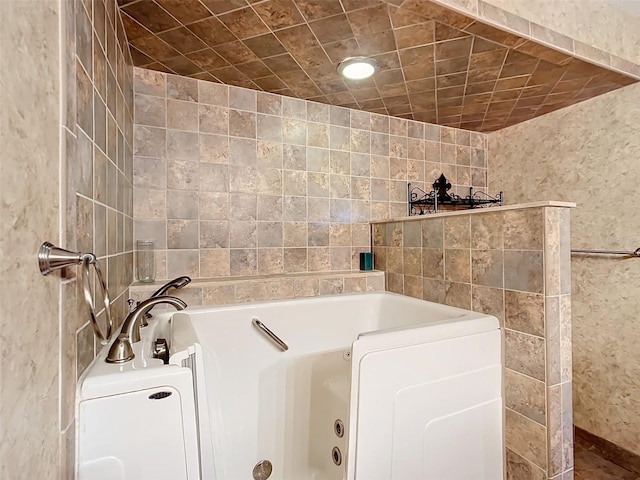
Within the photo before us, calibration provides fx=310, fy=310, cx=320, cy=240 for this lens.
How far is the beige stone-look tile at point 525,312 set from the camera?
47.1 inches

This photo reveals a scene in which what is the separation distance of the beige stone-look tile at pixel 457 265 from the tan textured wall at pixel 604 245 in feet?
3.23

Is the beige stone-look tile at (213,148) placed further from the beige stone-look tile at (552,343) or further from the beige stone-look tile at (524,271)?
the beige stone-look tile at (552,343)

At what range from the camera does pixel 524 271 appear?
1253 millimetres

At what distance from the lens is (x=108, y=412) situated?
2.37 ft

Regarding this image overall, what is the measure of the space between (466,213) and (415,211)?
96 centimetres

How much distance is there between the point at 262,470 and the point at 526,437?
1115 mm

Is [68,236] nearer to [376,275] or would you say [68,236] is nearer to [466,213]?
[466,213]

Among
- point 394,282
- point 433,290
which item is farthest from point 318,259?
point 433,290

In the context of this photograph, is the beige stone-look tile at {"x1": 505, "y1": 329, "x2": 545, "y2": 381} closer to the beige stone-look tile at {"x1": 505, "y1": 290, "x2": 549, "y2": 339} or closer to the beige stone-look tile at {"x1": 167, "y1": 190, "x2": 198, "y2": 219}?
the beige stone-look tile at {"x1": 505, "y1": 290, "x2": 549, "y2": 339}

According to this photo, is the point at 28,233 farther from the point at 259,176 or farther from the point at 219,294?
the point at 259,176

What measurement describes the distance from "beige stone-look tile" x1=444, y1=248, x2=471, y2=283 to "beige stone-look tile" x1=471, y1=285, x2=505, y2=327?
72mm

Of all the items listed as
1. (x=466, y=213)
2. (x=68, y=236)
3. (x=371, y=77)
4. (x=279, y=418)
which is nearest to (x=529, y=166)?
(x=466, y=213)

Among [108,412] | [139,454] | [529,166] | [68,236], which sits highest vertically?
[529,166]

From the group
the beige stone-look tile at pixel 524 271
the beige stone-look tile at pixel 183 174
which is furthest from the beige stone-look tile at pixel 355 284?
the beige stone-look tile at pixel 183 174
